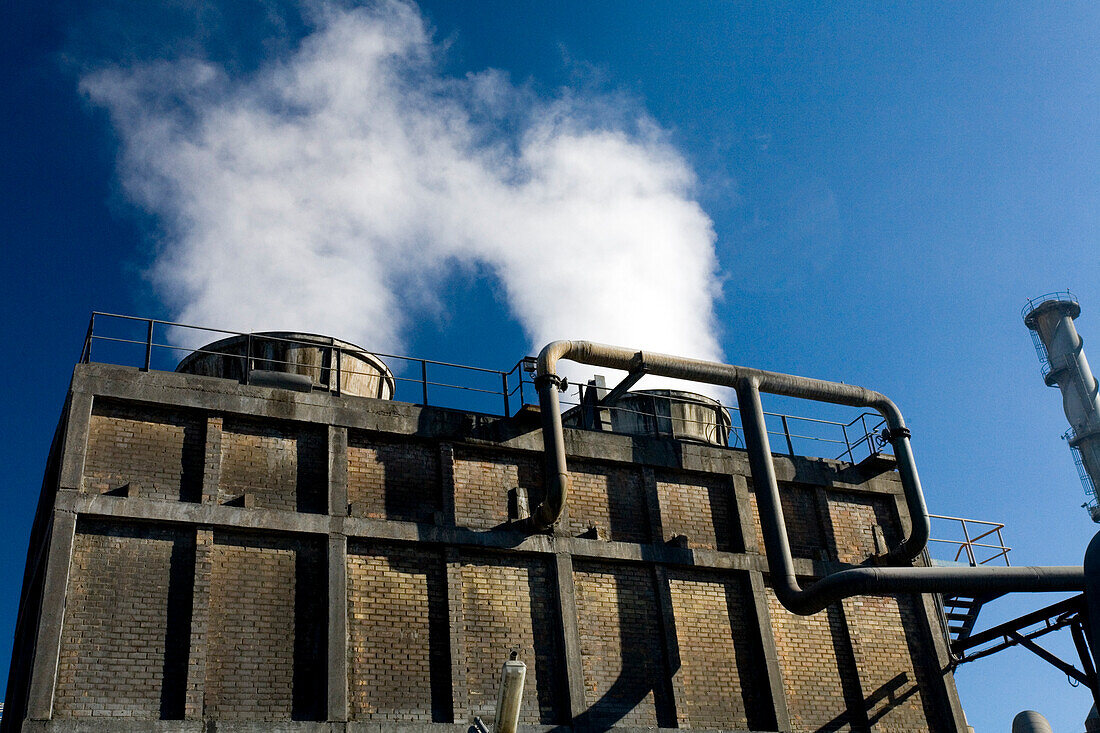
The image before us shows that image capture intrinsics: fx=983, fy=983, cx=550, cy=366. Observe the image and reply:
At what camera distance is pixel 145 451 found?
13164mm

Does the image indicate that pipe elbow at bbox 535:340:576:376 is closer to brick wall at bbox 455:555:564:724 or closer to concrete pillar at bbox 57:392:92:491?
brick wall at bbox 455:555:564:724

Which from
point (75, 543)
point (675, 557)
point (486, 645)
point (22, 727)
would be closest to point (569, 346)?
point (675, 557)

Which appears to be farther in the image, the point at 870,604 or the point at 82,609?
the point at 870,604

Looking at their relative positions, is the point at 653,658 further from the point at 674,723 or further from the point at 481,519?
the point at 481,519

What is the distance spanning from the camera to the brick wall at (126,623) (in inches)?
451

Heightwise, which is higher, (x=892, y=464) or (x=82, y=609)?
(x=892, y=464)

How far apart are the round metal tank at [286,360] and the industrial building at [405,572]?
45 millimetres

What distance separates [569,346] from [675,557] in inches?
148

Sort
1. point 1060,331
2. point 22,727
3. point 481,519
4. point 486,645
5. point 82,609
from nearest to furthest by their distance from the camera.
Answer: point 22,727, point 82,609, point 486,645, point 481,519, point 1060,331

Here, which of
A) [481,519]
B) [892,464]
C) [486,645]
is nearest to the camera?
[486,645]

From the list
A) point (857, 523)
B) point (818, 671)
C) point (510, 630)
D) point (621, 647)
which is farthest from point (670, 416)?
point (510, 630)

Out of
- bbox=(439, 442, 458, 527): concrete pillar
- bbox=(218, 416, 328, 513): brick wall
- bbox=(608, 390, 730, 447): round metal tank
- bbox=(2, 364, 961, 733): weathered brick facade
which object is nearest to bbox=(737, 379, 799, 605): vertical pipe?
bbox=(2, 364, 961, 733): weathered brick facade

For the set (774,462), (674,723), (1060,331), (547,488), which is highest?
(1060,331)

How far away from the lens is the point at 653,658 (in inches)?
583
